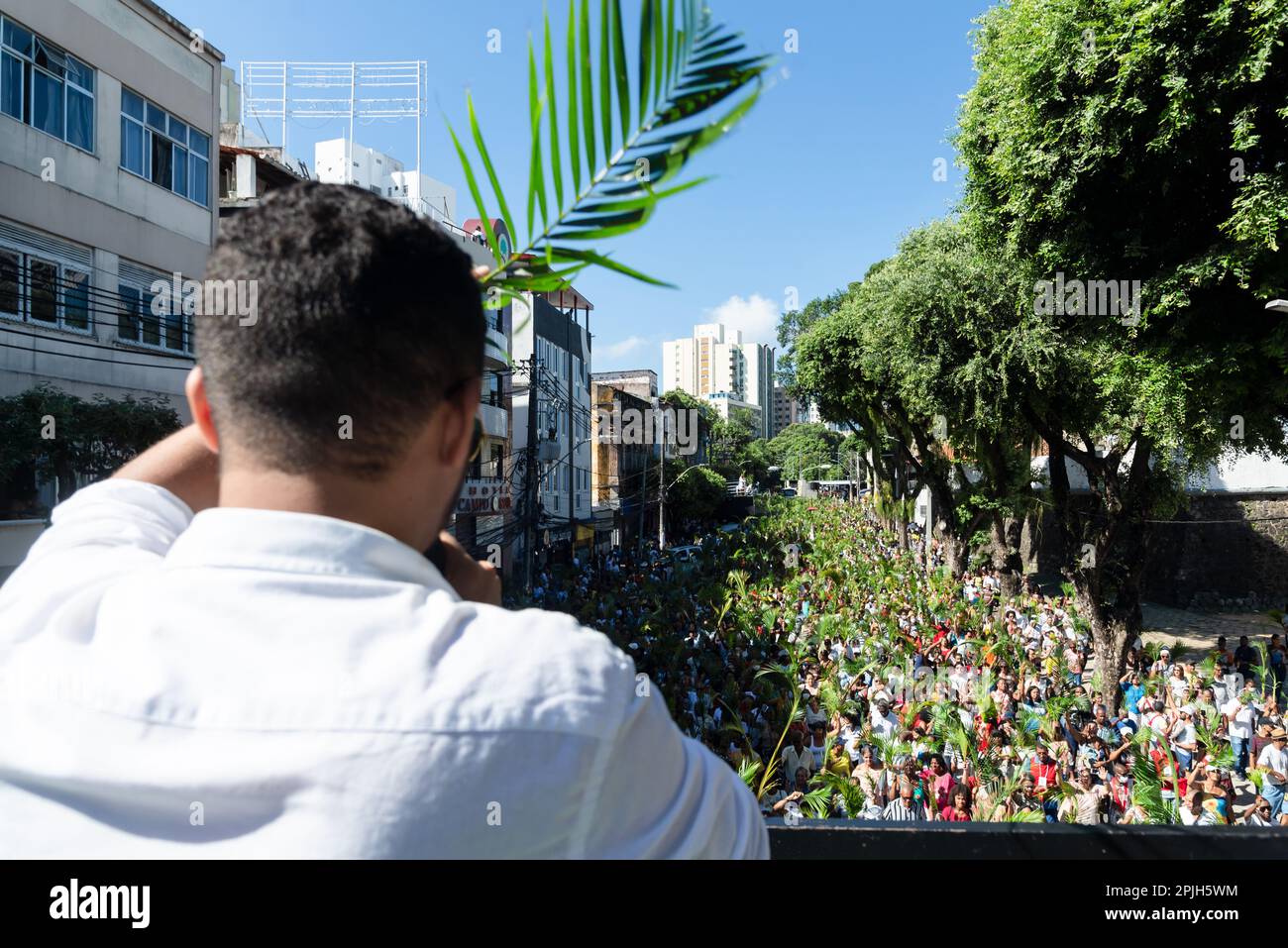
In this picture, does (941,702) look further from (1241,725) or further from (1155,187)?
(1155,187)

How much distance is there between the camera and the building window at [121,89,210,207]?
1389 centimetres

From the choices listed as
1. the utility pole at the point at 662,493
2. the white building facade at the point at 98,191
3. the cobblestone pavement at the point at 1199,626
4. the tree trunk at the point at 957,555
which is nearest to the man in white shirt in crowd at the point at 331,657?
the white building facade at the point at 98,191

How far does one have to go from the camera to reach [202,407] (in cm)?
110

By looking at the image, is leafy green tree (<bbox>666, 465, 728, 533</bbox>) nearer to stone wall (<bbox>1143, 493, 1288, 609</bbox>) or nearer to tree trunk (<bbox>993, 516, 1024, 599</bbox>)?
tree trunk (<bbox>993, 516, 1024, 599</bbox>)

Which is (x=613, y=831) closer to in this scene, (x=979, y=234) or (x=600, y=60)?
(x=600, y=60)

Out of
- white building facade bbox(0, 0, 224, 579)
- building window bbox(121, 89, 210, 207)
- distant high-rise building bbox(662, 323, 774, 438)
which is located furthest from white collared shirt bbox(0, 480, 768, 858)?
distant high-rise building bbox(662, 323, 774, 438)

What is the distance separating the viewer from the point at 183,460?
1.43 m

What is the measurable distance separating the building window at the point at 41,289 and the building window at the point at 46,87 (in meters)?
1.86

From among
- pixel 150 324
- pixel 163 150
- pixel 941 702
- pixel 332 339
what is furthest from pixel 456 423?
pixel 163 150

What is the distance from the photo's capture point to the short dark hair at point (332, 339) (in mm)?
956

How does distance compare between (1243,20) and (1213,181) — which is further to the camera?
(1213,181)

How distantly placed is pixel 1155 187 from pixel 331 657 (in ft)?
39.2
